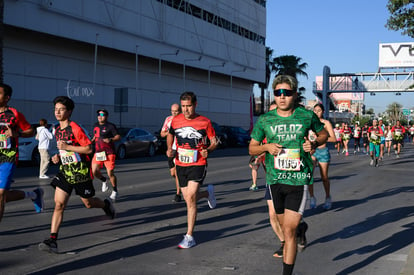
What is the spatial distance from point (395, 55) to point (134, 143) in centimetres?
4577

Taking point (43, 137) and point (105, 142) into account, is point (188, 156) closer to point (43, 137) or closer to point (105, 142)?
point (105, 142)

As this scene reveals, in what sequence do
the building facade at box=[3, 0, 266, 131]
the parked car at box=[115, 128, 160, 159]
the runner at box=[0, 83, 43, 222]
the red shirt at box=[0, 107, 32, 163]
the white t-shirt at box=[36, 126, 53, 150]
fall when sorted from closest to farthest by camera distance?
the runner at box=[0, 83, 43, 222] → the red shirt at box=[0, 107, 32, 163] → the white t-shirt at box=[36, 126, 53, 150] → the parked car at box=[115, 128, 160, 159] → the building facade at box=[3, 0, 266, 131]

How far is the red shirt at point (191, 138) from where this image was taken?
6.61m

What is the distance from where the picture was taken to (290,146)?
482cm

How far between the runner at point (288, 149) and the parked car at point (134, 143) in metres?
18.2

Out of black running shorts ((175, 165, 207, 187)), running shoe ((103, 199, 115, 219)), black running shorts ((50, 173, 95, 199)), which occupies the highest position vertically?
black running shorts ((175, 165, 207, 187))

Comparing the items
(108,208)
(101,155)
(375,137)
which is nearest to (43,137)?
(101,155)

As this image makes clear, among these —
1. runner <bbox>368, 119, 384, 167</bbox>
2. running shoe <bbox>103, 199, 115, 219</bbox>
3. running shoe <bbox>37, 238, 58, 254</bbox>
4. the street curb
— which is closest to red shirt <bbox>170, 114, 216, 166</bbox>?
running shoe <bbox>103, 199, 115, 219</bbox>

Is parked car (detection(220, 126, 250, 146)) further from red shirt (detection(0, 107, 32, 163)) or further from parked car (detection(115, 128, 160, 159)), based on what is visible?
red shirt (detection(0, 107, 32, 163))

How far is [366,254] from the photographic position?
627 cm

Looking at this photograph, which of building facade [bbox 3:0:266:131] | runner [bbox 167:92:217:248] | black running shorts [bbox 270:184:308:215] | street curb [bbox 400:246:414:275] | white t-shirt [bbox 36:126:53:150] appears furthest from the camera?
building facade [bbox 3:0:266:131]

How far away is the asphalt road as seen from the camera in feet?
18.2

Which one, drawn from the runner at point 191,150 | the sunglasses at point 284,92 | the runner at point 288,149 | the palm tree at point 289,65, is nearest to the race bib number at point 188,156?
the runner at point 191,150

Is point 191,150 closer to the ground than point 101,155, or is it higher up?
higher up
